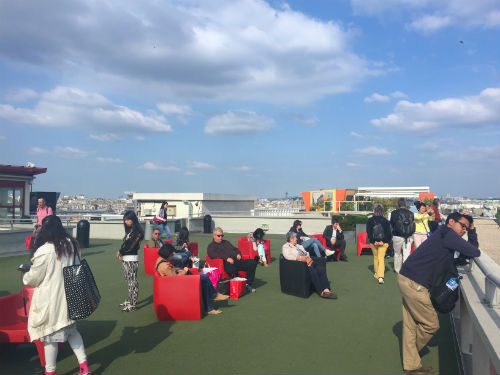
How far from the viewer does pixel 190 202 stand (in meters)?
29.6

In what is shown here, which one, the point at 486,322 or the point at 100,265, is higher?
the point at 486,322

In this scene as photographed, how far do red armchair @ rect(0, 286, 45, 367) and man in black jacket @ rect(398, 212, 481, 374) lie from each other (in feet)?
12.6

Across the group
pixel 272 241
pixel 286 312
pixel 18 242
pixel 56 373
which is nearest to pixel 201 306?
pixel 286 312

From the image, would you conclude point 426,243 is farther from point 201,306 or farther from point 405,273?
point 201,306

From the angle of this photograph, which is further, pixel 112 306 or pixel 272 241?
pixel 272 241

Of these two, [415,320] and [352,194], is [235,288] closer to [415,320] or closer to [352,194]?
[415,320]

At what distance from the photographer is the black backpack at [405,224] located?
8828 mm

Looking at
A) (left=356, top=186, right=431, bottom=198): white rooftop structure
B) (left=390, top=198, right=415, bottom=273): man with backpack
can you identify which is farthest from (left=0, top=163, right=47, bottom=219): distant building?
(left=356, top=186, right=431, bottom=198): white rooftop structure

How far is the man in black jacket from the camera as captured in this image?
3.95 metres

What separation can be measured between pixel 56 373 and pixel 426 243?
399 centimetres

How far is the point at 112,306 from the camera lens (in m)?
6.94

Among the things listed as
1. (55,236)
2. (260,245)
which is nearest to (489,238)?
(260,245)

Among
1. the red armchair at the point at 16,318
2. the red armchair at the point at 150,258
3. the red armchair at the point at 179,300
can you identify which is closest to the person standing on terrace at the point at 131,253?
the red armchair at the point at 179,300

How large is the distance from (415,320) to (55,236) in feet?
12.0
